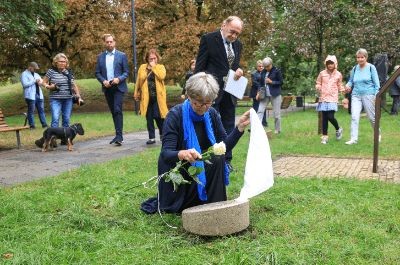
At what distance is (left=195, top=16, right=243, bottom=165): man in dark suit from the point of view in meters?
6.11

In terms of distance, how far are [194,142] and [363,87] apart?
5.72m

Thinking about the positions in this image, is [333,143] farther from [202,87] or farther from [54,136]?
[202,87]

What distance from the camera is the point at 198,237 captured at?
363cm

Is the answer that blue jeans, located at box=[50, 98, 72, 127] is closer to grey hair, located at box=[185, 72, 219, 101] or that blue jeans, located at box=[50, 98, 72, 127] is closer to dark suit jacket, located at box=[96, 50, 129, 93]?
dark suit jacket, located at box=[96, 50, 129, 93]

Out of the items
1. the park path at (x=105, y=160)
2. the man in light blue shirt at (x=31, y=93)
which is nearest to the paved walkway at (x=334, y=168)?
the park path at (x=105, y=160)

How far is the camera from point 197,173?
3787 mm

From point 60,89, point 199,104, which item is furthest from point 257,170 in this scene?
point 60,89

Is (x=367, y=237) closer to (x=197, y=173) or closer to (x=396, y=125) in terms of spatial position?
(x=197, y=173)

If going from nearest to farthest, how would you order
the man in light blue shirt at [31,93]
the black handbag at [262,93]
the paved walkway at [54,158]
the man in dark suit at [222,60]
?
the man in dark suit at [222,60]
the paved walkway at [54,158]
the black handbag at [262,93]
the man in light blue shirt at [31,93]

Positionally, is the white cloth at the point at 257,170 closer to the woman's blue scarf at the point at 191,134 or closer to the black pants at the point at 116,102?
the woman's blue scarf at the point at 191,134

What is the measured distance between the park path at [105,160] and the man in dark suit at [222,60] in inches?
42.1

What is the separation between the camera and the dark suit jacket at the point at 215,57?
613 cm

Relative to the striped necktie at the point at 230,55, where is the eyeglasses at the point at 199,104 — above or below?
below

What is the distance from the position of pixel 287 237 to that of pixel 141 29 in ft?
67.3
